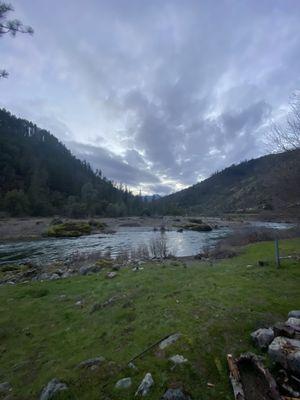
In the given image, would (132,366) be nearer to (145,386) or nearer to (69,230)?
(145,386)

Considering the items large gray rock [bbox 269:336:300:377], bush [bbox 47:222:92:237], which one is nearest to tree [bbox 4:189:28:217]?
bush [bbox 47:222:92:237]

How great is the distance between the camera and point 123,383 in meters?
3.96

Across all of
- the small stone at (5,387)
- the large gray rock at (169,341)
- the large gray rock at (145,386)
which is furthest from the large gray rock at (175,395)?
the small stone at (5,387)

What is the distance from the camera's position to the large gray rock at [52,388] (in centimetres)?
393

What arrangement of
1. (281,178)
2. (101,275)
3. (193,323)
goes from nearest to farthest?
(193,323)
(281,178)
(101,275)

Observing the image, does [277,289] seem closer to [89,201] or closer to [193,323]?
[193,323]

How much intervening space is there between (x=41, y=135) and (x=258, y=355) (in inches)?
6173

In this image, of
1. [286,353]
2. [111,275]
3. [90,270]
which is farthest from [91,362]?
[90,270]

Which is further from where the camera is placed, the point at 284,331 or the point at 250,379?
the point at 284,331

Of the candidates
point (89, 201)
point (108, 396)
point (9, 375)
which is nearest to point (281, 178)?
point (108, 396)

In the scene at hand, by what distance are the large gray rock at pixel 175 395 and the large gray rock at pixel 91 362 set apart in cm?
147

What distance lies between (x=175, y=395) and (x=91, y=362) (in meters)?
1.73

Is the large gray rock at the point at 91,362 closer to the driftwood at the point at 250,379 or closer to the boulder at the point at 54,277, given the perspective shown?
the driftwood at the point at 250,379

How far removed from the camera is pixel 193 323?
547 cm
